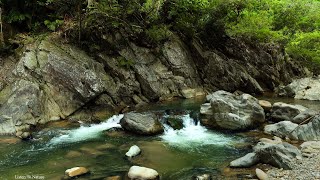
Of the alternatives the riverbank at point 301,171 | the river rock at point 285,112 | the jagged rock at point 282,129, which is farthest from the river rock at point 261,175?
the river rock at point 285,112

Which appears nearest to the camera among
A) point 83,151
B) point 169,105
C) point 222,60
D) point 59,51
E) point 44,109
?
point 83,151

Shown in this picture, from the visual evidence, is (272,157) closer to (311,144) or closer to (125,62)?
(311,144)

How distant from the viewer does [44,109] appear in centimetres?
1494

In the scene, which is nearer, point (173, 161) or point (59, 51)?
point (173, 161)

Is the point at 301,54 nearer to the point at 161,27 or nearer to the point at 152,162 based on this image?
the point at 161,27

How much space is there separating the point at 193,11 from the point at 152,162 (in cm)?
1604

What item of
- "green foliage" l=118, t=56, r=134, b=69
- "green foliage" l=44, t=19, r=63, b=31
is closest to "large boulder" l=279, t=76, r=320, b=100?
"green foliage" l=118, t=56, r=134, b=69

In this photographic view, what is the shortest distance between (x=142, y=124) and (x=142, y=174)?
182 inches

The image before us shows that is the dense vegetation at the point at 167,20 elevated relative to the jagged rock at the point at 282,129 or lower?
elevated

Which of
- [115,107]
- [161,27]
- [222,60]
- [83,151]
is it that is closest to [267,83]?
[222,60]

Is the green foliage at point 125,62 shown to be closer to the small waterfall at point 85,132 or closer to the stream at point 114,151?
the small waterfall at point 85,132

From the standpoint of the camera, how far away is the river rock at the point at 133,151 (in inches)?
429

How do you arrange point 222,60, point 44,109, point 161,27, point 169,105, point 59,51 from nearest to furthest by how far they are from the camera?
point 44,109 → point 59,51 → point 169,105 → point 161,27 → point 222,60

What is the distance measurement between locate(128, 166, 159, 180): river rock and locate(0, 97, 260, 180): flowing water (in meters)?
0.41
